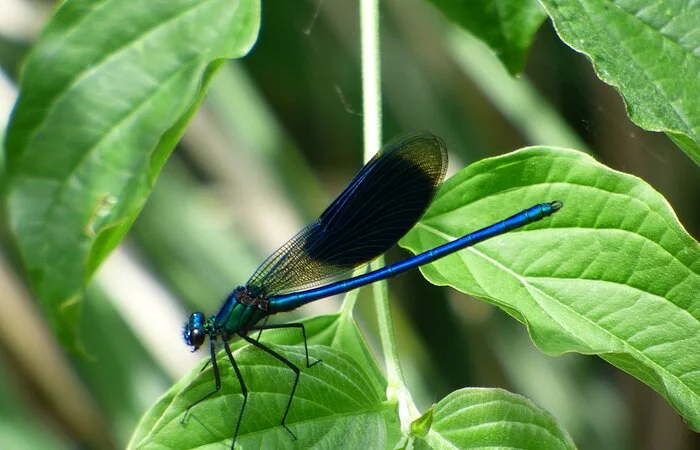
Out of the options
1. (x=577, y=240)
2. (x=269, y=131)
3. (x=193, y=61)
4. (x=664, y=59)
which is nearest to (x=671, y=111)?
(x=664, y=59)

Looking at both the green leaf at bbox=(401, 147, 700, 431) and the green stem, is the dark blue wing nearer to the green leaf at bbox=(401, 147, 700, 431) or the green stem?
the green stem

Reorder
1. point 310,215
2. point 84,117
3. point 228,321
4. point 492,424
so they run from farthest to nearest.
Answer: point 310,215, point 228,321, point 84,117, point 492,424

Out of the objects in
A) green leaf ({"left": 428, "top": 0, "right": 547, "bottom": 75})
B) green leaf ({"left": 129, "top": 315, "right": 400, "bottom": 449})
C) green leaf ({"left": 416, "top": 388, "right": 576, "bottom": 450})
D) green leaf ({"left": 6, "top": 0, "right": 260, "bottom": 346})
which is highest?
green leaf ({"left": 6, "top": 0, "right": 260, "bottom": 346})

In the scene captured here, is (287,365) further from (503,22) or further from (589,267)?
(503,22)

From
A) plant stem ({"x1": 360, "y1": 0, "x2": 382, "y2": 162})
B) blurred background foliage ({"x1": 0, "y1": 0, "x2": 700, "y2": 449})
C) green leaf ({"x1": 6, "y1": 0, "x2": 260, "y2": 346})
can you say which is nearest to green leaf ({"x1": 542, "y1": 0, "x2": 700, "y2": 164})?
plant stem ({"x1": 360, "y1": 0, "x2": 382, "y2": 162})

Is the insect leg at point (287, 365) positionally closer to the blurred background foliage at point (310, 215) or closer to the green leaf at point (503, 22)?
the green leaf at point (503, 22)

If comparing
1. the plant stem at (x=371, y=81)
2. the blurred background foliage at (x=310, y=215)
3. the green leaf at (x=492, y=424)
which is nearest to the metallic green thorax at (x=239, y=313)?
the plant stem at (x=371, y=81)

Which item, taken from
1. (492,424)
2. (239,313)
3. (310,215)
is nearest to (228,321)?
(239,313)
